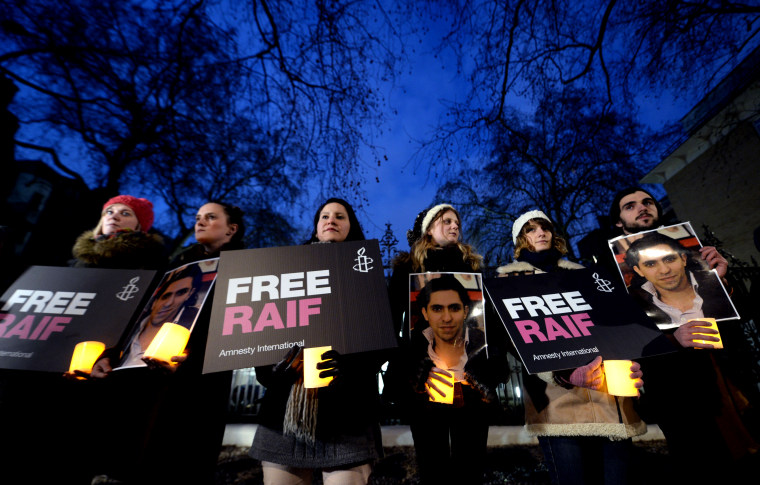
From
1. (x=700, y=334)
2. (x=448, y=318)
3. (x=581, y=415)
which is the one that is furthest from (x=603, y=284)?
(x=448, y=318)

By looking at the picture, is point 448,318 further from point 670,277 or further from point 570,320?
point 670,277

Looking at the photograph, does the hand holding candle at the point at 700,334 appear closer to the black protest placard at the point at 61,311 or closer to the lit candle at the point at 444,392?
the lit candle at the point at 444,392

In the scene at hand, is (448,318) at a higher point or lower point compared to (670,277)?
Answer: lower

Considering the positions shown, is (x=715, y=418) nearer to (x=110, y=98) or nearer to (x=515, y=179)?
(x=515, y=179)

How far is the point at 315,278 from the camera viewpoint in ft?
6.03

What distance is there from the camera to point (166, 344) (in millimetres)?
1569

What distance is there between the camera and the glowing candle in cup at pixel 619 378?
164 centimetres

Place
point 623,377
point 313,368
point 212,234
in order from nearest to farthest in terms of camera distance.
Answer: point 313,368, point 623,377, point 212,234

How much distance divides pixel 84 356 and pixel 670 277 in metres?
4.08

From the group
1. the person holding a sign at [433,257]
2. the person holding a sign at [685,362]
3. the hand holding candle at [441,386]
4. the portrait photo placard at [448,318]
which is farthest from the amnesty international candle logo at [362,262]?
the person holding a sign at [685,362]

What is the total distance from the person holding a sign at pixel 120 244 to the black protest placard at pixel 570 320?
9.67 ft

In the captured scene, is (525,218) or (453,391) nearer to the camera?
(453,391)

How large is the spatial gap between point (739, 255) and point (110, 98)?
22628mm

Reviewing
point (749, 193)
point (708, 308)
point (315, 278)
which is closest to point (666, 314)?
point (708, 308)
